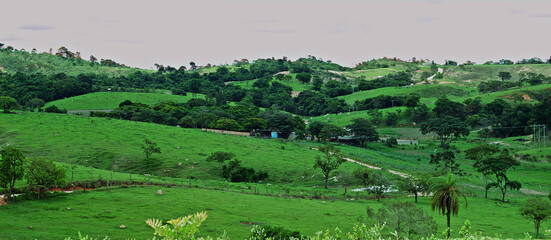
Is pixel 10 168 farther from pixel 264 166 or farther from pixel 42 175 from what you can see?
pixel 264 166

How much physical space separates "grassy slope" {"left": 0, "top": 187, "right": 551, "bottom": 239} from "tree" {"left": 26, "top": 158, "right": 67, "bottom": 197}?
1524mm

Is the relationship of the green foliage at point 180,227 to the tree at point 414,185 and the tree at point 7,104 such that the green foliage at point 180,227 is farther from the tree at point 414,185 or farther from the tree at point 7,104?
the tree at point 7,104

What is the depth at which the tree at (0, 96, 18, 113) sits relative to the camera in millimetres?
89188

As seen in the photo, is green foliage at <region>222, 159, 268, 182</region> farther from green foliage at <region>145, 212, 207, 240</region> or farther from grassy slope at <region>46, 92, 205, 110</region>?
grassy slope at <region>46, 92, 205, 110</region>

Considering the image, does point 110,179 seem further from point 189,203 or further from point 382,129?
point 382,129

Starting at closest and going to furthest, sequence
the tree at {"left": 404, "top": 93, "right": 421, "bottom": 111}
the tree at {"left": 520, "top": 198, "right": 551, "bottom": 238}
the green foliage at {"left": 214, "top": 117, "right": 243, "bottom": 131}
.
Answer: the tree at {"left": 520, "top": 198, "right": 551, "bottom": 238}, the green foliage at {"left": 214, "top": 117, "right": 243, "bottom": 131}, the tree at {"left": 404, "top": 93, "right": 421, "bottom": 111}

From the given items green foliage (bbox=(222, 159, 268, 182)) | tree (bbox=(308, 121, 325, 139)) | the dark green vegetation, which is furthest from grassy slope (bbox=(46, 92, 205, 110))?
green foliage (bbox=(222, 159, 268, 182))

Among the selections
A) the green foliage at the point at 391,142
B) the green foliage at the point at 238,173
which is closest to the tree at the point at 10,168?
the green foliage at the point at 238,173

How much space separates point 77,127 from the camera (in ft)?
276

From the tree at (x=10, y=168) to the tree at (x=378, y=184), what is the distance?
1669 inches

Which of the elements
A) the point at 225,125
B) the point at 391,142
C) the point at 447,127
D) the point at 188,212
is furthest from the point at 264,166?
the point at 447,127

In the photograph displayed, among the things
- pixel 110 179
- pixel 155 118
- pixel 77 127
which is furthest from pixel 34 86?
pixel 110 179

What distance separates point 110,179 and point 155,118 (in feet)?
206

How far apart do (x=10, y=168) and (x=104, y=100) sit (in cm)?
11432
